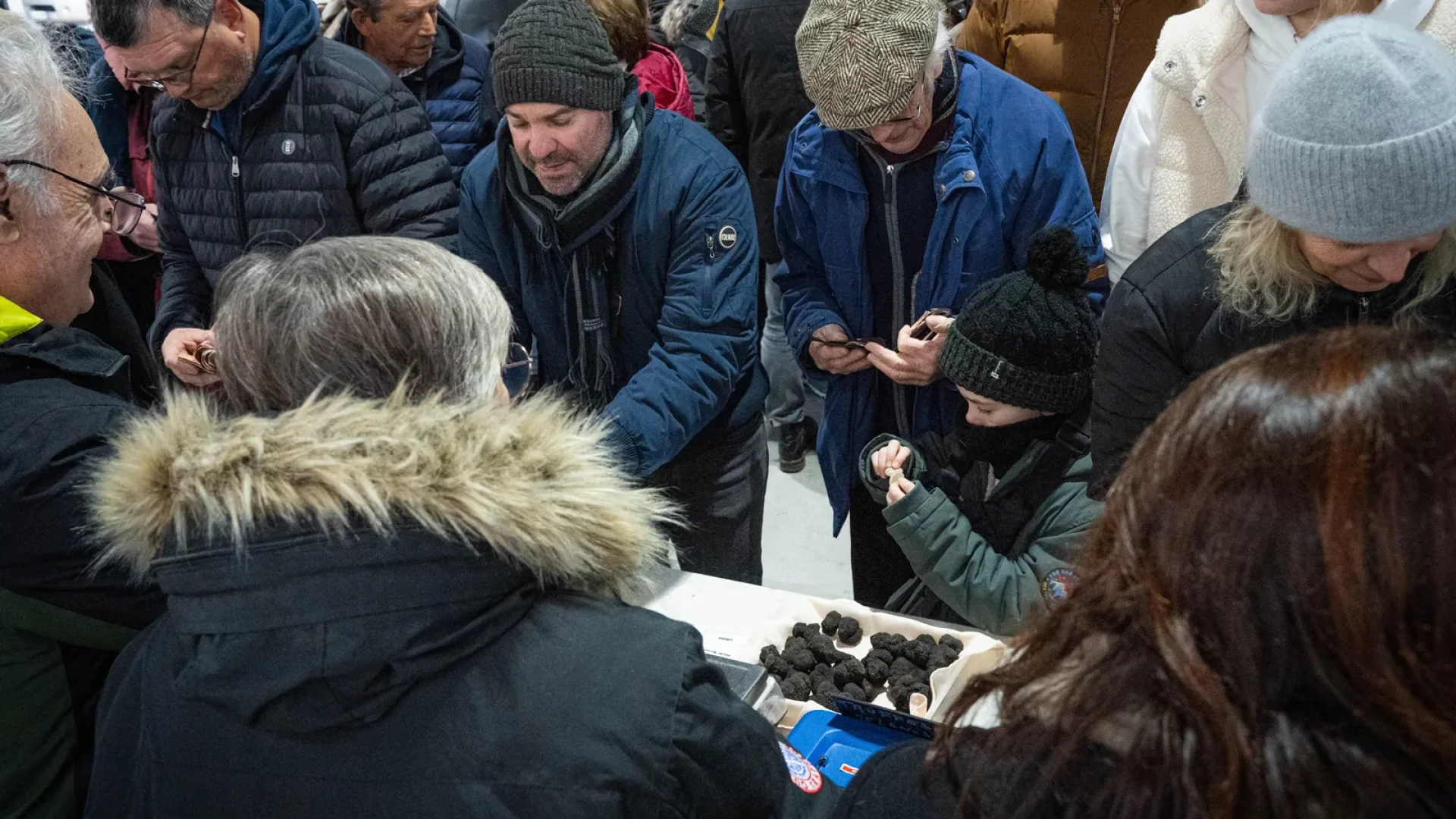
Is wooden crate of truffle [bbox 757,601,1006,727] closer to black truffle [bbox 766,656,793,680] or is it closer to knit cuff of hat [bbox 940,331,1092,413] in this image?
black truffle [bbox 766,656,793,680]

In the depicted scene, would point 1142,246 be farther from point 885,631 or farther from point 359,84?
point 359,84

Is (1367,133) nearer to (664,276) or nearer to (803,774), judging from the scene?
(803,774)

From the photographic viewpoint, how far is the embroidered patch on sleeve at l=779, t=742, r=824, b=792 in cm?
138

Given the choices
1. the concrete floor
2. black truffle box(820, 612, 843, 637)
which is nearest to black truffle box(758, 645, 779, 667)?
black truffle box(820, 612, 843, 637)

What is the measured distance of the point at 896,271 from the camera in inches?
92.2

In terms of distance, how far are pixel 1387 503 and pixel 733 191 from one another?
171cm

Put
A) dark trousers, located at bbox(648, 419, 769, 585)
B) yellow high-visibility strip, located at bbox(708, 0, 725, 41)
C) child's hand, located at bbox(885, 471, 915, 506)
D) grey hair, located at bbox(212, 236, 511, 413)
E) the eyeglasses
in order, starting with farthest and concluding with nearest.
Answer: yellow high-visibility strip, located at bbox(708, 0, 725, 41), dark trousers, located at bbox(648, 419, 769, 585), child's hand, located at bbox(885, 471, 915, 506), the eyeglasses, grey hair, located at bbox(212, 236, 511, 413)

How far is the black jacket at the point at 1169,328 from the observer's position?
5.42 ft

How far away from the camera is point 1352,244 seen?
58.0 inches

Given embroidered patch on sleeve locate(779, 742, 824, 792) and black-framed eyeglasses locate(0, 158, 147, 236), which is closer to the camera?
embroidered patch on sleeve locate(779, 742, 824, 792)

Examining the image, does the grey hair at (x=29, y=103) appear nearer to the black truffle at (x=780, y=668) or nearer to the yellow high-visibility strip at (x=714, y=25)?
the black truffle at (x=780, y=668)

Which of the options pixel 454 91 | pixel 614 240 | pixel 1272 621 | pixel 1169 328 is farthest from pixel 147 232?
pixel 1272 621

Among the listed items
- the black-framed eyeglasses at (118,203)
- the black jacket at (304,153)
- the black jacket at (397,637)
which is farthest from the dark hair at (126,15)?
the black jacket at (397,637)

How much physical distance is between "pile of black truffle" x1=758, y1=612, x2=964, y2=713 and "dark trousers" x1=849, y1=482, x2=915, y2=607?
63cm
